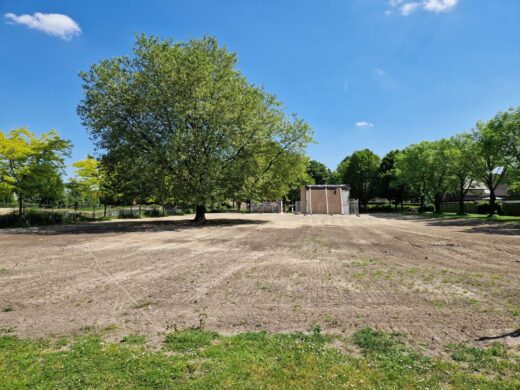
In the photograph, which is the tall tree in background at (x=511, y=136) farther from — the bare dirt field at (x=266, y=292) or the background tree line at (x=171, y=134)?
the bare dirt field at (x=266, y=292)

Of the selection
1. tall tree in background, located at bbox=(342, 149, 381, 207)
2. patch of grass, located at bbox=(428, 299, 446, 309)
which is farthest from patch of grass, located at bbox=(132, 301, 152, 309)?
tall tree in background, located at bbox=(342, 149, 381, 207)

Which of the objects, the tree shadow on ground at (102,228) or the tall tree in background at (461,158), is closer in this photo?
the tree shadow on ground at (102,228)

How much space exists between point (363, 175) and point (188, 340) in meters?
69.6

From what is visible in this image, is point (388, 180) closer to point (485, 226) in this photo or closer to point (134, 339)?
point (485, 226)

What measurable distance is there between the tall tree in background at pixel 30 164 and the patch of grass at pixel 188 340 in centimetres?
2443

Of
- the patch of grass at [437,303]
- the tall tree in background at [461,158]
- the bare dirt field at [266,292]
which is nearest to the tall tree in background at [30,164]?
the bare dirt field at [266,292]

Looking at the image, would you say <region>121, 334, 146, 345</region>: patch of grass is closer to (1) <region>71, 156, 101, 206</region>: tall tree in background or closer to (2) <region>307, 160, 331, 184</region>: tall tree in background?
(1) <region>71, 156, 101, 206</region>: tall tree in background

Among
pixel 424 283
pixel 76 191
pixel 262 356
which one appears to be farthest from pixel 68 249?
pixel 76 191

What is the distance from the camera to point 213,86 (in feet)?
83.6

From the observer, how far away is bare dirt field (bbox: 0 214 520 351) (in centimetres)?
508

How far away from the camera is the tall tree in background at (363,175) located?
69.5m

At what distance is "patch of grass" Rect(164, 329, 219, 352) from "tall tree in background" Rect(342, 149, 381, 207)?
68773 mm

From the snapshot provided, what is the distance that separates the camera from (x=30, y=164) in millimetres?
24328

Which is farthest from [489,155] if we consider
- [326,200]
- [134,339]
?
[134,339]
